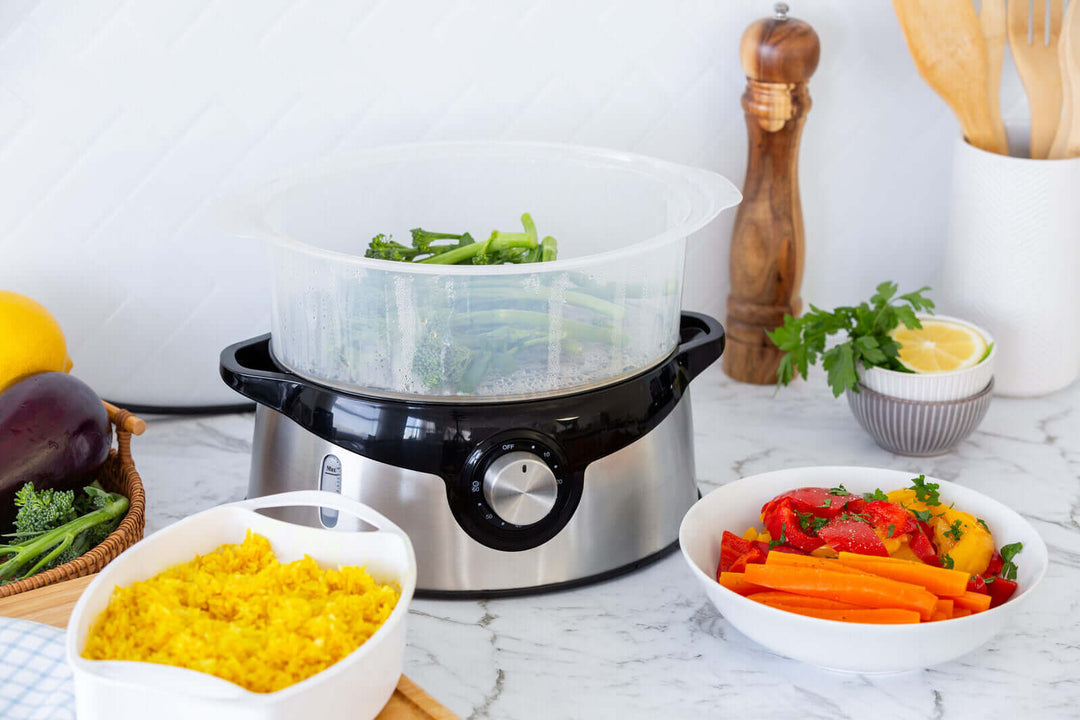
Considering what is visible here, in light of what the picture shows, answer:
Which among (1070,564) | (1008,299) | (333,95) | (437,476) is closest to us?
(437,476)

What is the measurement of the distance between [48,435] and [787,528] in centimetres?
58

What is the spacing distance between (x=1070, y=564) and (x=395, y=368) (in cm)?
60

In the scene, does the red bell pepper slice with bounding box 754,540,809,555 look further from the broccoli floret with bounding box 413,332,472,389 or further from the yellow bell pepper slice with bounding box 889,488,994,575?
the broccoli floret with bounding box 413,332,472,389

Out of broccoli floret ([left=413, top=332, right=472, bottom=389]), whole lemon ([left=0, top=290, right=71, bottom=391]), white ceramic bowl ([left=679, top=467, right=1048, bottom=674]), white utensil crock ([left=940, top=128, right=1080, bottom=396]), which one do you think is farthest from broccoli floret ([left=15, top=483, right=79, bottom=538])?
white utensil crock ([left=940, top=128, right=1080, bottom=396])

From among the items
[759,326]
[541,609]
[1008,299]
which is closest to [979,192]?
[1008,299]

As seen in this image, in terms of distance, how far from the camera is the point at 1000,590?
0.87m

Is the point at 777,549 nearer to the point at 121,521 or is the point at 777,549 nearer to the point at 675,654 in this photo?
the point at 675,654

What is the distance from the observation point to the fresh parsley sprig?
1156 mm

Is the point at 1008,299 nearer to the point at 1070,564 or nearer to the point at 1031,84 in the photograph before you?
the point at 1031,84

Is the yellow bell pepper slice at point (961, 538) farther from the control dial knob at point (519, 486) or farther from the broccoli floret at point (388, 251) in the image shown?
the broccoli floret at point (388, 251)

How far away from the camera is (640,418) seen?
93 centimetres

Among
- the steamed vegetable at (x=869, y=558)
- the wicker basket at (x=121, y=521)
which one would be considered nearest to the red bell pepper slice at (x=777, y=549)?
the steamed vegetable at (x=869, y=558)

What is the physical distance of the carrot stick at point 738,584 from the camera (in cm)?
86

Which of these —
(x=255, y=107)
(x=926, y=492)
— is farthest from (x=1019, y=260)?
(x=255, y=107)
